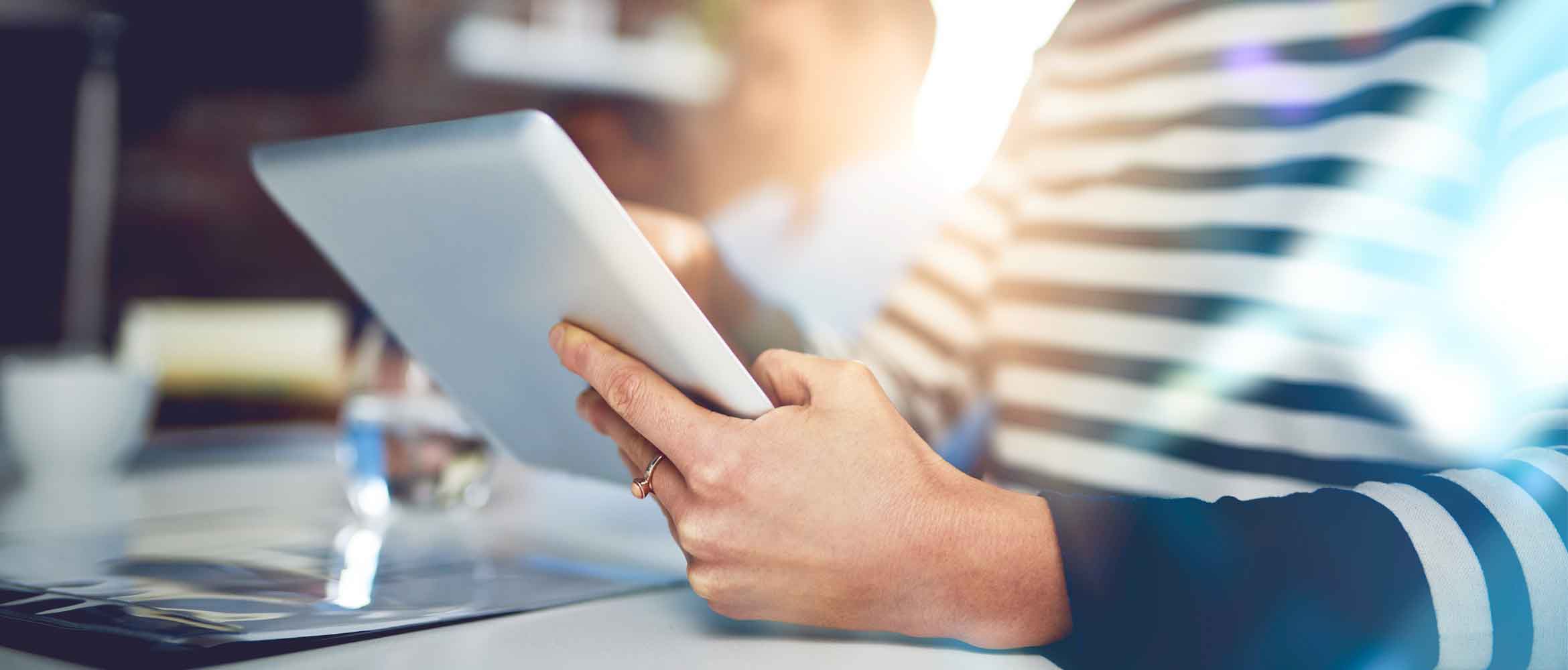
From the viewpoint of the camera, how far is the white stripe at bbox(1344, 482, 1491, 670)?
1.26ft

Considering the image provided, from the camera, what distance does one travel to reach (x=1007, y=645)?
413 mm

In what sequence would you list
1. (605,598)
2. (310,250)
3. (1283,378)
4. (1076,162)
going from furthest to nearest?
(310,250)
(1076,162)
(1283,378)
(605,598)

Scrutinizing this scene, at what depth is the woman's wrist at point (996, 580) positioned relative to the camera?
401mm

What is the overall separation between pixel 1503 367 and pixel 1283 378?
143mm

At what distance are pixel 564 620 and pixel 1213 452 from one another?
22.8 inches

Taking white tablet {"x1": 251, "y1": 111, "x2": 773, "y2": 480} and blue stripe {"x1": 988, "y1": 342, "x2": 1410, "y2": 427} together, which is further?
blue stripe {"x1": 988, "y1": 342, "x2": 1410, "y2": 427}

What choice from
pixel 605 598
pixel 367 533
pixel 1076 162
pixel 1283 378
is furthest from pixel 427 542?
pixel 1076 162

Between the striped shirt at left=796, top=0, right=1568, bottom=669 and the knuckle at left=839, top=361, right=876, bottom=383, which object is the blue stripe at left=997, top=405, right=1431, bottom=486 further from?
the knuckle at left=839, top=361, right=876, bottom=383

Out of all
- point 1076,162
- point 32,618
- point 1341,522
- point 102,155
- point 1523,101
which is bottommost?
point 32,618

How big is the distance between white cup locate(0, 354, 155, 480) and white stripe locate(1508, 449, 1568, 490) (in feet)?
3.09

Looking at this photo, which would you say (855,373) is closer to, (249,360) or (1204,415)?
(1204,415)

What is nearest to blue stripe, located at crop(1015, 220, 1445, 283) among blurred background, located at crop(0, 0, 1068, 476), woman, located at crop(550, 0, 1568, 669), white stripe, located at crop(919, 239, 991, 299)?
woman, located at crop(550, 0, 1568, 669)

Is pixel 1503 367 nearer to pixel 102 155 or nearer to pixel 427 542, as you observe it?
pixel 427 542

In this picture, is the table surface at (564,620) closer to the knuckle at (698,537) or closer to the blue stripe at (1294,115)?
the knuckle at (698,537)
